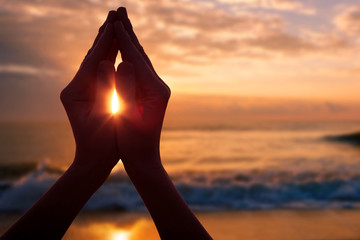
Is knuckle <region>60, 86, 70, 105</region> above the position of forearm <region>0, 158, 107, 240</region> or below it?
above

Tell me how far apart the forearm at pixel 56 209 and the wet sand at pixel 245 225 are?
88.8 inches

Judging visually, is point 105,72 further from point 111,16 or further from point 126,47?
point 111,16

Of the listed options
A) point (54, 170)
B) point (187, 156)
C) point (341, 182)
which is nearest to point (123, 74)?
point (341, 182)

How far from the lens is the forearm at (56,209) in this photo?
1.24 metres

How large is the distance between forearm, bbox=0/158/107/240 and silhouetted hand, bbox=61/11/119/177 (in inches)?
2.5

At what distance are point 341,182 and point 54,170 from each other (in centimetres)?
609

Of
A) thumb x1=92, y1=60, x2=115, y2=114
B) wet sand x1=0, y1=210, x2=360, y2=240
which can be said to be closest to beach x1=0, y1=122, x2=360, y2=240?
wet sand x1=0, y1=210, x2=360, y2=240

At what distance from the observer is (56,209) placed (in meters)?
1.29

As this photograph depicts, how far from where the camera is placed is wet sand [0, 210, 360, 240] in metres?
3.45

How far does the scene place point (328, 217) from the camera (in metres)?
4.16

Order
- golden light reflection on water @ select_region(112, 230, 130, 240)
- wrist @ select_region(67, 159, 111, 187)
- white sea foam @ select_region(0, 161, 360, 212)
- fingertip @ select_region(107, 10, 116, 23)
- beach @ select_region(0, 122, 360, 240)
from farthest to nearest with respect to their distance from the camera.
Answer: white sea foam @ select_region(0, 161, 360, 212) → beach @ select_region(0, 122, 360, 240) → golden light reflection on water @ select_region(112, 230, 130, 240) → fingertip @ select_region(107, 10, 116, 23) → wrist @ select_region(67, 159, 111, 187)

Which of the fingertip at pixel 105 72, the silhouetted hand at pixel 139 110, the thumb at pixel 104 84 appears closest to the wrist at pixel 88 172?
the silhouetted hand at pixel 139 110

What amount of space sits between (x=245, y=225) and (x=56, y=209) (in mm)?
2964

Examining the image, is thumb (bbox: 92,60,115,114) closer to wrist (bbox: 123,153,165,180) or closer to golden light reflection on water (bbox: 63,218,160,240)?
wrist (bbox: 123,153,165,180)
